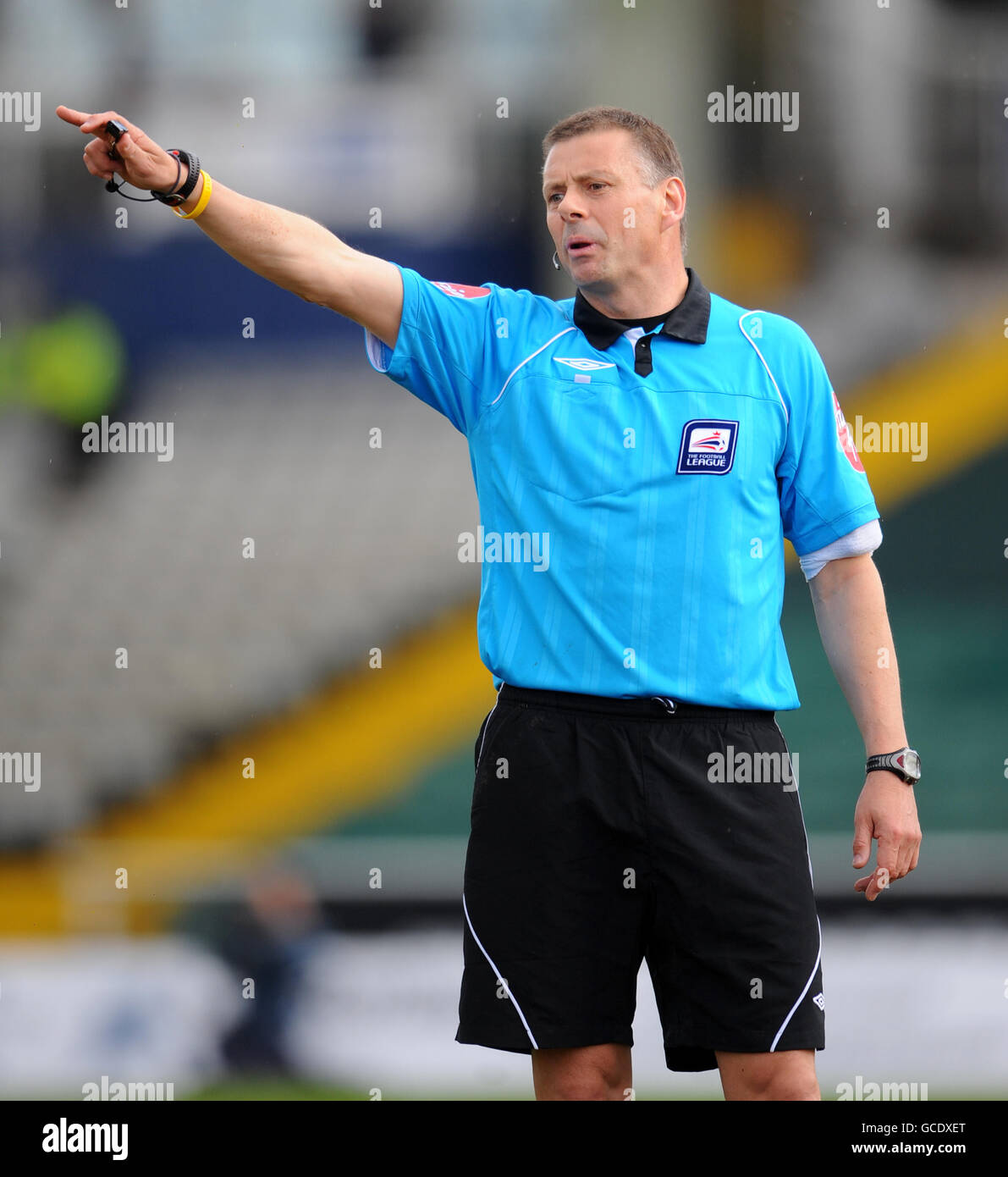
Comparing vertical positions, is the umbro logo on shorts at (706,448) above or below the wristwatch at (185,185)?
below

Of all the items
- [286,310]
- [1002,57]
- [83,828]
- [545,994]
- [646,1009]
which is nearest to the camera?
[545,994]

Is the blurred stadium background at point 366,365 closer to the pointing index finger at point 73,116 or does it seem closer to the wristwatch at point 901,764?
the wristwatch at point 901,764

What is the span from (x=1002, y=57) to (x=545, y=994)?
436 centimetres

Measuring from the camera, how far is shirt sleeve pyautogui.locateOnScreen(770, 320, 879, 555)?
1806mm

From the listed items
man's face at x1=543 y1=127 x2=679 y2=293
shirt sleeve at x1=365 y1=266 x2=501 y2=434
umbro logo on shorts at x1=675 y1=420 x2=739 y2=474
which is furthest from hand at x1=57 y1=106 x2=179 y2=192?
umbro logo on shorts at x1=675 y1=420 x2=739 y2=474

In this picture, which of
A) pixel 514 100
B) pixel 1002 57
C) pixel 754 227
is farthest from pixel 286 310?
pixel 1002 57

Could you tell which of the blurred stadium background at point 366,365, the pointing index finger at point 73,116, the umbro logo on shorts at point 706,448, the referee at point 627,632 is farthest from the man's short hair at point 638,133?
the blurred stadium background at point 366,365

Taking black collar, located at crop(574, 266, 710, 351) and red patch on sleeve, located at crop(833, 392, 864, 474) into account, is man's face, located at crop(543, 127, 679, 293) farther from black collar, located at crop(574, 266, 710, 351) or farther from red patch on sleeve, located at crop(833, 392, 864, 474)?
red patch on sleeve, located at crop(833, 392, 864, 474)

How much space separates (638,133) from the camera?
1.84 metres

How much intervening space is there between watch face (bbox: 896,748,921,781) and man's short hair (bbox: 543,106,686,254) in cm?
79

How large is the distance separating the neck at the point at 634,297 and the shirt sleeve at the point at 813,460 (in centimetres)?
16

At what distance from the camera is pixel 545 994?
169cm

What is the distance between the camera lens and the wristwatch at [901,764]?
1.80 meters

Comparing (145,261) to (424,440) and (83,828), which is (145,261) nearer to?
(424,440)
